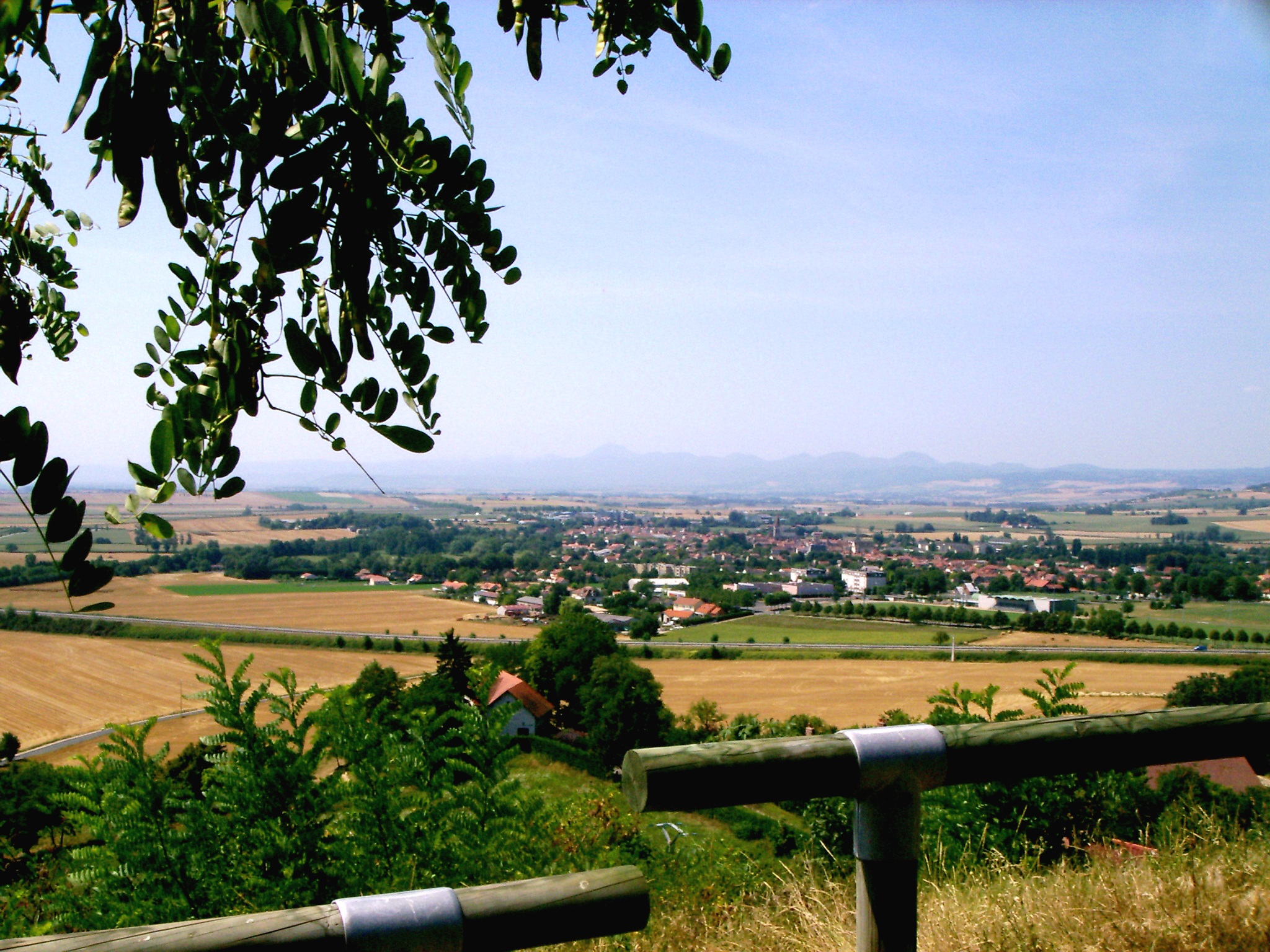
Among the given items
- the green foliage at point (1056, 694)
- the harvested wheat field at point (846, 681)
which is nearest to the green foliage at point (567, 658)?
the harvested wheat field at point (846, 681)

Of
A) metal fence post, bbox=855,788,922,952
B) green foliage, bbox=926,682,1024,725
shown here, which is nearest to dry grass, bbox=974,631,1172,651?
green foliage, bbox=926,682,1024,725

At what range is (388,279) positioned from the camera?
1340 millimetres

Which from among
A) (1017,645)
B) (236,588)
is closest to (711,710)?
(1017,645)

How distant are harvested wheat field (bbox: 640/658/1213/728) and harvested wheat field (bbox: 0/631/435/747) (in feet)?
27.5

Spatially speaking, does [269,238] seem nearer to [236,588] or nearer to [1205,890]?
[1205,890]

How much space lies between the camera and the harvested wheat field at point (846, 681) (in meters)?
16.3

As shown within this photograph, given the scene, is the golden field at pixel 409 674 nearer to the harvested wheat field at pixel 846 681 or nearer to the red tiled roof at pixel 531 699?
the harvested wheat field at pixel 846 681

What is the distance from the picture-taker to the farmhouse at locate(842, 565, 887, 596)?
4878 cm

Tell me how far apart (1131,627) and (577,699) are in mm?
18130

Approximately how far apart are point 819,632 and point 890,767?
31203 mm

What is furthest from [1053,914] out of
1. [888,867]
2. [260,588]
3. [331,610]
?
[260,588]

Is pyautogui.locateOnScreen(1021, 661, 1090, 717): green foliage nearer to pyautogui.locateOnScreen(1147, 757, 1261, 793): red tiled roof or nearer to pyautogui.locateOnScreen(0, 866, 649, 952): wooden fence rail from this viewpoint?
pyautogui.locateOnScreen(1147, 757, 1261, 793): red tiled roof

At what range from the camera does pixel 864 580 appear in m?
50.6

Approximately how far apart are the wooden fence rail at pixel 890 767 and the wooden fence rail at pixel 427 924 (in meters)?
0.14
